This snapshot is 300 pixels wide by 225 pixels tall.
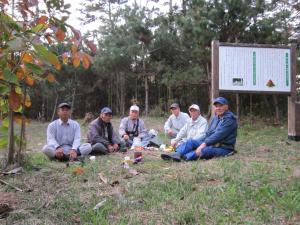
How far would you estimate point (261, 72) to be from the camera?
9203 millimetres

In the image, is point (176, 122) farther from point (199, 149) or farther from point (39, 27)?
point (39, 27)

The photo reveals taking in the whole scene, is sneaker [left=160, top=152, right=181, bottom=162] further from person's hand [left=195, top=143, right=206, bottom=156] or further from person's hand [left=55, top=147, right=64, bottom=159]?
person's hand [left=55, top=147, right=64, bottom=159]

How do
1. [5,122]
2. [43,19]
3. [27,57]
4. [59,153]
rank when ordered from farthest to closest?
[59,153], [5,122], [27,57], [43,19]

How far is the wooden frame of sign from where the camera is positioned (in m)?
8.88

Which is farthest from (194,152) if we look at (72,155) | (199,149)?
(72,155)

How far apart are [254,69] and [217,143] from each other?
11.5ft

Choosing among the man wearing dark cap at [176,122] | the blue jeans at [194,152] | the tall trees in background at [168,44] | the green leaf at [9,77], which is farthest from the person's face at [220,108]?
the tall trees in background at [168,44]

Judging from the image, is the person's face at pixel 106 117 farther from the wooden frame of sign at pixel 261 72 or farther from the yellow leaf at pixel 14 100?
the yellow leaf at pixel 14 100

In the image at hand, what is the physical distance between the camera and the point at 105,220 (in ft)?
10.2

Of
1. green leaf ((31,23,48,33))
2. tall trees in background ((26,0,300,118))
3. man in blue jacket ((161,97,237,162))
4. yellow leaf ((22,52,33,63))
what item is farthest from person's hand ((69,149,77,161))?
tall trees in background ((26,0,300,118))

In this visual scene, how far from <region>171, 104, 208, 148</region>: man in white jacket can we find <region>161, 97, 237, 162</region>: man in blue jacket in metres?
0.84

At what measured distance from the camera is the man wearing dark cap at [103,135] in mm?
7199

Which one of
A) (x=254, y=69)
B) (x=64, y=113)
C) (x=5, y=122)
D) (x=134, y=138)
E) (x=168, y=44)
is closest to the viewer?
(x=5, y=122)

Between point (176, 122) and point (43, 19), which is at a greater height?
point (43, 19)
